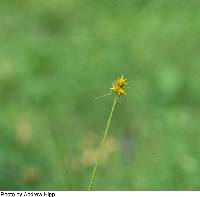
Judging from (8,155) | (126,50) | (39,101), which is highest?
(126,50)

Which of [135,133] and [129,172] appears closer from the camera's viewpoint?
[129,172]

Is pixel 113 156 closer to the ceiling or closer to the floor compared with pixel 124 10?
closer to the floor

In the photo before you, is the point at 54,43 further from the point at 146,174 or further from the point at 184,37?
the point at 146,174

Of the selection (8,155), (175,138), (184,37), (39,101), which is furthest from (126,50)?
(8,155)

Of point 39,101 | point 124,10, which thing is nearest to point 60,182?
point 39,101

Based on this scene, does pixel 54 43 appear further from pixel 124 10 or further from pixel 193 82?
pixel 193 82

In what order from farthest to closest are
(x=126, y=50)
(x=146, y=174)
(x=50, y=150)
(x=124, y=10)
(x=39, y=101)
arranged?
(x=124, y=10) → (x=126, y=50) → (x=39, y=101) → (x=50, y=150) → (x=146, y=174)

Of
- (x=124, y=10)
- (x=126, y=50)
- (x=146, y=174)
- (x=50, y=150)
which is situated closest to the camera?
(x=146, y=174)
